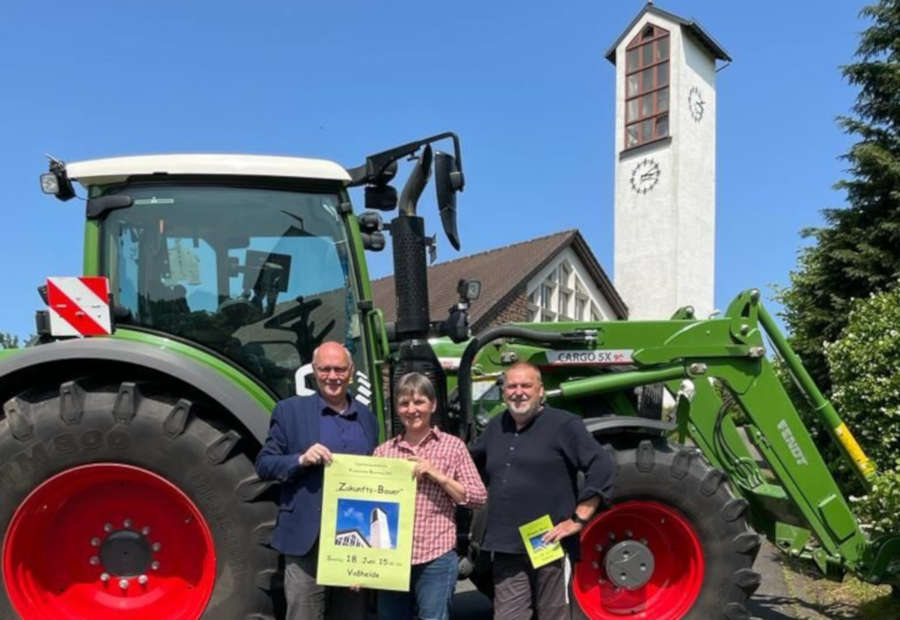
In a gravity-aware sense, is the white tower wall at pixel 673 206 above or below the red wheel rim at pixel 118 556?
above

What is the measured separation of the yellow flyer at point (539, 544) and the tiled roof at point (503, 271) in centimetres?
1321

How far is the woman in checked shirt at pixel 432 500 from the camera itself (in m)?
2.81

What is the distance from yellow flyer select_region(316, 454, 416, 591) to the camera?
277cm

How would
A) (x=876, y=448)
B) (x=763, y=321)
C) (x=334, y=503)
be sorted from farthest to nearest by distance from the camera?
A: (x=876, y=448) → (x=763, y=321) → (x=334, y=503)

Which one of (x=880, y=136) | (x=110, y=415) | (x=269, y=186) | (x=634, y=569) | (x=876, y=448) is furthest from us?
(x=880, y=136)

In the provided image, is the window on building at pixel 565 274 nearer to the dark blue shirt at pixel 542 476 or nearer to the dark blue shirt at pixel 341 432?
the dark blue shirt at pixel 542 476

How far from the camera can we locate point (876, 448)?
4.91m

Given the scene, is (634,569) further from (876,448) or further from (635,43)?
(635,43)

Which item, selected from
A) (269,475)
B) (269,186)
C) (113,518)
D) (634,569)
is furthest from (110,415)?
(634,569)

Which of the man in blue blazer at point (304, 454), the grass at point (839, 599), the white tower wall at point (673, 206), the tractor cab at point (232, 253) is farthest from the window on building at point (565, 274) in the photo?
the man in blue blazer at point (304, 454)

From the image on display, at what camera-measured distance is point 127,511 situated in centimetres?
321

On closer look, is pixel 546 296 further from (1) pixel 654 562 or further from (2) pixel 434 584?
(2) pixel 434 584

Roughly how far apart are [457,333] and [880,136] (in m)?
6.86

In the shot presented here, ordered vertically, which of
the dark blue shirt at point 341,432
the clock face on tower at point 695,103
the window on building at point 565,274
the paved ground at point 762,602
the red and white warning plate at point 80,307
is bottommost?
the paved ground at point 762,602
